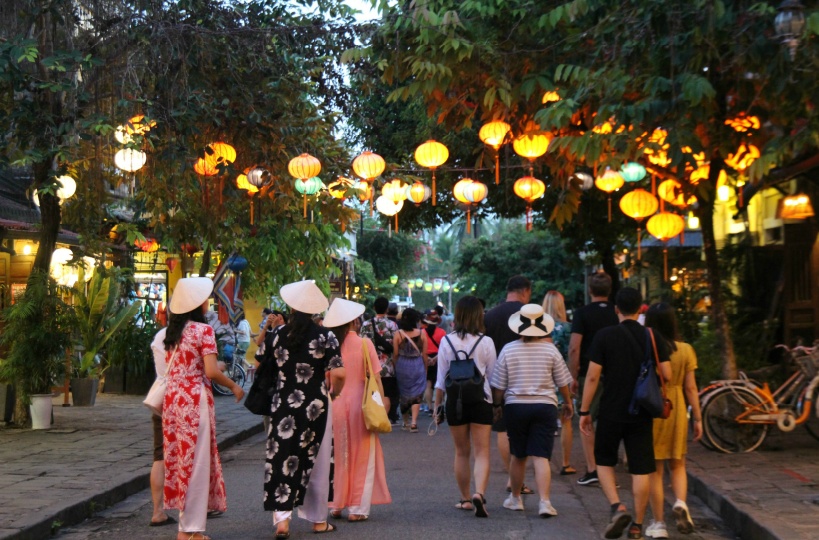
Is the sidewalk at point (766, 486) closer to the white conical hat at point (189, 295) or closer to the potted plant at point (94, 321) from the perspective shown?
the white conical hat at point (189, 295)

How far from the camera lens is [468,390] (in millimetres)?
8617

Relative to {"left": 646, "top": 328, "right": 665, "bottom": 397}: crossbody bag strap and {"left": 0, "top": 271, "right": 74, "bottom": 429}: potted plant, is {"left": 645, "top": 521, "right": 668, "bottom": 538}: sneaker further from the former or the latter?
{"left": 0, "top": 271, "right": 74, "bottom": 429}: potted plant

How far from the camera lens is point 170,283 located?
27.7 m

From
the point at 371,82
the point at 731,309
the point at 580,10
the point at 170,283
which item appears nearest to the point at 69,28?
the point at 371,82

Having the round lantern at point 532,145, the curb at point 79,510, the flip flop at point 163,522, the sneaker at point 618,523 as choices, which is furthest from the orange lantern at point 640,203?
the flip flop at point 163,522

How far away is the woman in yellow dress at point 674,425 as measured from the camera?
7.88m

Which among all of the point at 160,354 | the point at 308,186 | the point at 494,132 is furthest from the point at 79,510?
the point at 308,186

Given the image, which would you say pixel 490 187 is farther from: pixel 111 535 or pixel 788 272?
pixel 111 535

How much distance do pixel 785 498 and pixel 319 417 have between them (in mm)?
4016

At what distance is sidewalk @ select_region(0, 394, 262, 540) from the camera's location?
28.1ft

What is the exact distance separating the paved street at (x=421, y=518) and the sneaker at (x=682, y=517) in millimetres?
123

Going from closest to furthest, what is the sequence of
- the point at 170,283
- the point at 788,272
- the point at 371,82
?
the point at 371,82
the point at 788,272
the point at 170,283

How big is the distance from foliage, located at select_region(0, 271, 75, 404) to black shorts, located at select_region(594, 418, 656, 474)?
353 inches

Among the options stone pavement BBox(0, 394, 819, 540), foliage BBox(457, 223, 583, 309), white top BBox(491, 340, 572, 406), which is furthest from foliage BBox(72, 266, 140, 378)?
foliage BBox(457, 223, 583, 309)
